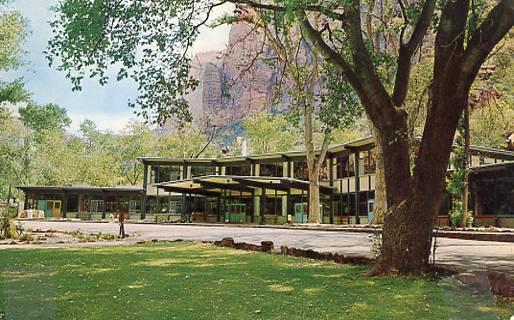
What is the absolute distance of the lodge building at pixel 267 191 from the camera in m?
25.0

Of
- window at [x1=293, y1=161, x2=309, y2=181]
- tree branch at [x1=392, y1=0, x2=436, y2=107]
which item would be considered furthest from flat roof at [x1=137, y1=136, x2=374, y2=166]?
tree branch at [x1=392, y1=0, x2=436, y2=107]

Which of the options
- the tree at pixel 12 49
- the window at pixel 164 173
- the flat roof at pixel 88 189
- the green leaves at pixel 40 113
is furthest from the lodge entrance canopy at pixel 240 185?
the tree at pixel 12 49

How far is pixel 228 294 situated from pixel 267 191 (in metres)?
33.9

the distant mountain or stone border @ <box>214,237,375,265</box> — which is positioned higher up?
the distant mountain

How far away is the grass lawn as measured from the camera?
14.2ft

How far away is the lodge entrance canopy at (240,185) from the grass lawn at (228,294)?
23043mm

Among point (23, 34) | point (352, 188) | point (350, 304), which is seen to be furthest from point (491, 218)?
point (23, 34)

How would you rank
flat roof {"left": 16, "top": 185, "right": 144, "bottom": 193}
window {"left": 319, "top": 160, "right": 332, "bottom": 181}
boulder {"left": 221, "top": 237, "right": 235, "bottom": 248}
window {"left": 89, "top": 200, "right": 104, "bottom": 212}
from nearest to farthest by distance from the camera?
1. boulder {"left": 221, "top": 237, "right": 235, "bottom": 248}
2. window {"left": 319, "top": 160, "right": 332, "bottom": 181}
3. flat roof {"left": 16, "top": 185, "right": 144, "bottom": 193}
4. window {"left": 89, "top": 200, "right": 104, "bottom": 212}

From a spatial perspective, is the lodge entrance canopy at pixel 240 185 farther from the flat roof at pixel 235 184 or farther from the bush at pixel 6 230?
the bush at pixel 6 230

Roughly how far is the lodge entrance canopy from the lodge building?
61 millimetres

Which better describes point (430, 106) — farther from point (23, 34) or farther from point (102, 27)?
point (23, 34)

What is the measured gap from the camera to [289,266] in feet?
24.6

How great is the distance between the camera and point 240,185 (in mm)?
35844

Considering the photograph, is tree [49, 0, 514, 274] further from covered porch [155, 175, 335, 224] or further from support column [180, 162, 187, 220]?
support column [180, 162, 187, 220]
